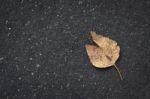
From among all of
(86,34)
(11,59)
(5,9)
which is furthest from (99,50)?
(5,9)

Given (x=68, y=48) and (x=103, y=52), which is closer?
(x=103, y=52)

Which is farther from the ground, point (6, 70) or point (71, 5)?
point (71, 5)

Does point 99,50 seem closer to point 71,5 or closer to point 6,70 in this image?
point 71,5

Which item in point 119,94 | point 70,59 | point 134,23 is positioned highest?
point 134,23
